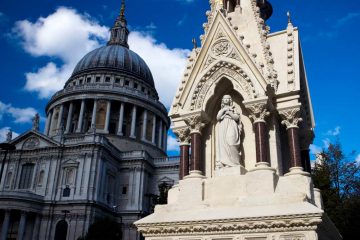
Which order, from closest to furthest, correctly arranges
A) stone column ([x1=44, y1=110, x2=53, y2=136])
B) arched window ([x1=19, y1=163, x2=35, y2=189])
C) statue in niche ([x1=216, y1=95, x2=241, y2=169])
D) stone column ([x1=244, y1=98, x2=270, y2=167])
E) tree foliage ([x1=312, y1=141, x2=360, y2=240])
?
stone column ([x1=244, y1=98, x2=270, y2=167]) → statue in niche ([x1=216, y1=95, x2=241, y2=169]) → tree foliage ([x1=312, y1=141, x2=360, y2=240]) → arched window ([x1=19, y1=163, x2=35, y2=189]) → stone column ([x1=44, y1=110, x2=53, y2=136])

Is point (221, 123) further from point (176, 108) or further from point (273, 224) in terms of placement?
point (273, 224)

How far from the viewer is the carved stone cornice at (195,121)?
43.0ft

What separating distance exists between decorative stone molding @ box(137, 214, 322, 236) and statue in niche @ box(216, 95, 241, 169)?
2095mm

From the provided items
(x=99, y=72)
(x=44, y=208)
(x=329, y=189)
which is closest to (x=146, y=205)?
(x=44, y=208)

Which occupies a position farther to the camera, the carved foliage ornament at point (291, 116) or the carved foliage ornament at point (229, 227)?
the carved foliage ornament at point (291, 116)

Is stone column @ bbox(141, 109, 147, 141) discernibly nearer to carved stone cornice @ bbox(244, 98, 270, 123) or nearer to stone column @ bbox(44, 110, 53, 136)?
stone column @ bbox(44, 110, 53, 136)

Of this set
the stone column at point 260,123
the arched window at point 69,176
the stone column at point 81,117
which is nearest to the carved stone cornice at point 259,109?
the stone column at point 260,123

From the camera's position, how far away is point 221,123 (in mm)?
12812

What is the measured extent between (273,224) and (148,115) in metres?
82.9

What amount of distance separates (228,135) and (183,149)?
6.41ft

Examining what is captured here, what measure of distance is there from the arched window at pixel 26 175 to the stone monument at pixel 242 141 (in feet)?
199

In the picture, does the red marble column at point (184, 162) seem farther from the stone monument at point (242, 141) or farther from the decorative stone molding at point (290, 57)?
the decorative stone molding at point (290, 57)

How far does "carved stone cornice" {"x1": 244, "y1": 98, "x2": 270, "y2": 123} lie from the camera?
12.0 metres

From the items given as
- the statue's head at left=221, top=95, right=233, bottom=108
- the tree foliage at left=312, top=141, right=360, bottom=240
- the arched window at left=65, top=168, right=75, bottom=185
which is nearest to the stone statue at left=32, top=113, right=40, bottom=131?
the arched window at left=65, top=168, right=75, bottom=185
